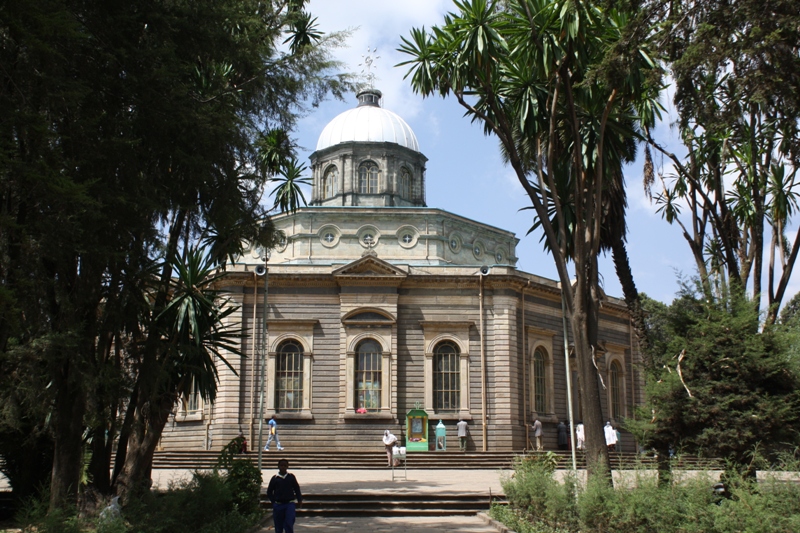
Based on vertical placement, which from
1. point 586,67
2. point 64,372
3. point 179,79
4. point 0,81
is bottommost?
point 64,372

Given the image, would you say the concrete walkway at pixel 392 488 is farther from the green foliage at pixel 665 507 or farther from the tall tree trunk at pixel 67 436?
the tall tree trunk at pixel 67 436

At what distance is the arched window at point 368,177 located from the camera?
41.0 m

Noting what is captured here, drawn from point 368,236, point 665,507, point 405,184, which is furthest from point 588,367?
point 405,184

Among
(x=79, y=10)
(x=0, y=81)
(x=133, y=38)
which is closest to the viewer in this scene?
(x=0, y=81)

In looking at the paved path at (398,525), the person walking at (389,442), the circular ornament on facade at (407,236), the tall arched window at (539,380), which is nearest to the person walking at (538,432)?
the tall arched window at (539,380)

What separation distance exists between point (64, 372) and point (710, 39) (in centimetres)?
1166

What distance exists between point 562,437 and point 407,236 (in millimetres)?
11155

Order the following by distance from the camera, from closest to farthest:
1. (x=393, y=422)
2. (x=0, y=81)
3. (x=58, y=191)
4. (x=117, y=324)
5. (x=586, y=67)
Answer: (x=58, y=191)
(x=0, y=81)
(x=117, y=324)
(x=586, y=67)
(x=393, y=422)

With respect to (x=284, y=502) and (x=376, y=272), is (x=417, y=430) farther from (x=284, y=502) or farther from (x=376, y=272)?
(x=284, y=502)

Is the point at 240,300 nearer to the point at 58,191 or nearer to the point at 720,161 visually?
the point at 720,161

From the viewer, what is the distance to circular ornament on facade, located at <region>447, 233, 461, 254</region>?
127 ft

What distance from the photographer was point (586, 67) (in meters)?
16.1

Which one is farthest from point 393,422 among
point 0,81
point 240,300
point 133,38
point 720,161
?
point 0,81

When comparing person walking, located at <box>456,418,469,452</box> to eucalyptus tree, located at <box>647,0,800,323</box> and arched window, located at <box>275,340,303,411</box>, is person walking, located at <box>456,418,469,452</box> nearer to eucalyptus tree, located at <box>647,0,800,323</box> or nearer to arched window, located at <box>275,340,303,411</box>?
arched window, located at <box>275,340,303,411</box>
